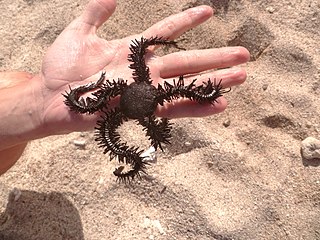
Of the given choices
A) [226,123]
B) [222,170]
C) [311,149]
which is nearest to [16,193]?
[222,170]

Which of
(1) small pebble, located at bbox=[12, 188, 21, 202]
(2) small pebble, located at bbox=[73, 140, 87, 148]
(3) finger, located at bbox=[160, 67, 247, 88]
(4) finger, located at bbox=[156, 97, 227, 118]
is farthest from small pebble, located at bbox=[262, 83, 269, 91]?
(1) small pebble, located at bbox=[12, 188, 21, 202]

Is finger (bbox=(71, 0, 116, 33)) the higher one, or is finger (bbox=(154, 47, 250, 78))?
finger (bbox=(71, 0, 116, 33))

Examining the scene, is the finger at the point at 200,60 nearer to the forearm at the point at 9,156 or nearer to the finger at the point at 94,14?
the finger at the point at 94,14

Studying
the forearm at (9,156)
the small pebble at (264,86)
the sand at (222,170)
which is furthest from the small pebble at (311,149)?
the forearm at (9,156)

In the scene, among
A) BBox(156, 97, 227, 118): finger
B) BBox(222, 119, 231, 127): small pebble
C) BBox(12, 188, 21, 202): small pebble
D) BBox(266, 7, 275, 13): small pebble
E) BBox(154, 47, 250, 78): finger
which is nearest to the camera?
BBox(156, 97, 227, 118): finger

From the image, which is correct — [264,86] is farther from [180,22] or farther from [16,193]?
[16,193]

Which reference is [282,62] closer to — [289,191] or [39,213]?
[289,191]

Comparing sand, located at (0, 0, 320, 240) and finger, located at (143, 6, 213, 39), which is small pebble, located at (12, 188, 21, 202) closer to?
sand, located at (0, 0, 320, 240)
